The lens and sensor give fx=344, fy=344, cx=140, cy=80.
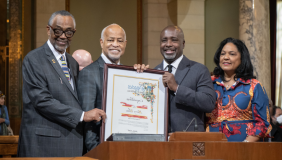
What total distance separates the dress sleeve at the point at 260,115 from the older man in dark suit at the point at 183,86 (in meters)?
0.39

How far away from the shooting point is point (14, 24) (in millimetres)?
7848

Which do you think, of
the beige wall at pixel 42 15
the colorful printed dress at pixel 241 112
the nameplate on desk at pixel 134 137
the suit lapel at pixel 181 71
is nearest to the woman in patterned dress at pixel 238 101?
the colorful printed dress at pixel 241 112

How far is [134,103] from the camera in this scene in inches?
107

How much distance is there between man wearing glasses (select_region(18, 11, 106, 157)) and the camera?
2.66 meters

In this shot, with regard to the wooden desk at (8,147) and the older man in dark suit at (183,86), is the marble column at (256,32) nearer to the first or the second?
the older man in dark suit at (183,86)

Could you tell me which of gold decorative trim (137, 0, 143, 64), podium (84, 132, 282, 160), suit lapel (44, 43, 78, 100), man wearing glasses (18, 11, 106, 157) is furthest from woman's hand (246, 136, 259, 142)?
gold decorative trim (137, 0, 143, 64)

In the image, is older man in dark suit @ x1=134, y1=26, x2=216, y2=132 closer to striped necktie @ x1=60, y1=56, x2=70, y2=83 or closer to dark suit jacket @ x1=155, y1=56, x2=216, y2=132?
dark suit jacket @ x1=155, y1=56, x2=216, y2=132

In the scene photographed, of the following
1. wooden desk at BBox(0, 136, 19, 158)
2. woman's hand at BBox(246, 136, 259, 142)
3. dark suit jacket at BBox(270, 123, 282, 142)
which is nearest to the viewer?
woman's hand at BBox(246, 136, 259, 142)

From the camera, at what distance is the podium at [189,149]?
2053 millimetres

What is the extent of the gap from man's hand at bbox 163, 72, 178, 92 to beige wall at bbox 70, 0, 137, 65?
5734mm

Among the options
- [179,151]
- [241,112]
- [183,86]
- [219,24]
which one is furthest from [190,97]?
[219,24]

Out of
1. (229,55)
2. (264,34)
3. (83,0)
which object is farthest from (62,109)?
(83,0)

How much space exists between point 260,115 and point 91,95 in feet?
4.62

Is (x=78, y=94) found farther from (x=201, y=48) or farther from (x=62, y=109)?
(x=201, y=48)
